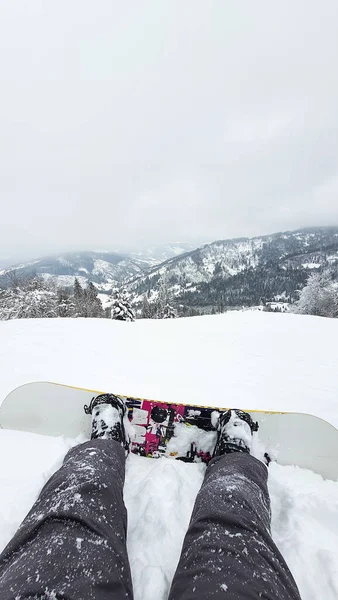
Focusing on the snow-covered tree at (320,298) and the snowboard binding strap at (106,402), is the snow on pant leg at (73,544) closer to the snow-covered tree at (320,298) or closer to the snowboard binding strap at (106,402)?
the snowboard binding strap at (106,402)

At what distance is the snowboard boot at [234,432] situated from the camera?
2.26 m

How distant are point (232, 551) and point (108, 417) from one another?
1591 millimetres

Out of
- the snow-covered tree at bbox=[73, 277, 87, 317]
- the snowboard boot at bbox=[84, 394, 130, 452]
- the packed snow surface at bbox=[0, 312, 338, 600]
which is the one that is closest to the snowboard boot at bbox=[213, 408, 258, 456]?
the packed snow surface at bbox=[0, 312, 338, 600]

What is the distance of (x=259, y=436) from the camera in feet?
8.70

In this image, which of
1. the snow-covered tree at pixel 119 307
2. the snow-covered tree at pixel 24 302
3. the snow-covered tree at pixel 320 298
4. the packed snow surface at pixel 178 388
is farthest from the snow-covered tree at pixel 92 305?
the snow-covered tree at pixel 320 298

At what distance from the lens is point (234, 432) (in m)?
2.37

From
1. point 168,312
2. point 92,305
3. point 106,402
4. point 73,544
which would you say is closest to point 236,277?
point 168,312

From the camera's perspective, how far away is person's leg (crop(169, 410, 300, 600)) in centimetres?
110

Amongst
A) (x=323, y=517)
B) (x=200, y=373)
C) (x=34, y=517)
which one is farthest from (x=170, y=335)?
(x=34, y=517)

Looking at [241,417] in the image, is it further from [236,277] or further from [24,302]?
[236,277]

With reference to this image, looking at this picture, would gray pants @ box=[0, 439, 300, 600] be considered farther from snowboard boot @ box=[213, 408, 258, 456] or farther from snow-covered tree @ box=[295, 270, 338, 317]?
snow-covered tree @ box=[295, 270, 338, 317]

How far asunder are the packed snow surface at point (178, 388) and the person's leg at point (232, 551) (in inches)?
15.7

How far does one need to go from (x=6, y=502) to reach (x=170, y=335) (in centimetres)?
547

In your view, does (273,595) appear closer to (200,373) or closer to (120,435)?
(120,435)
